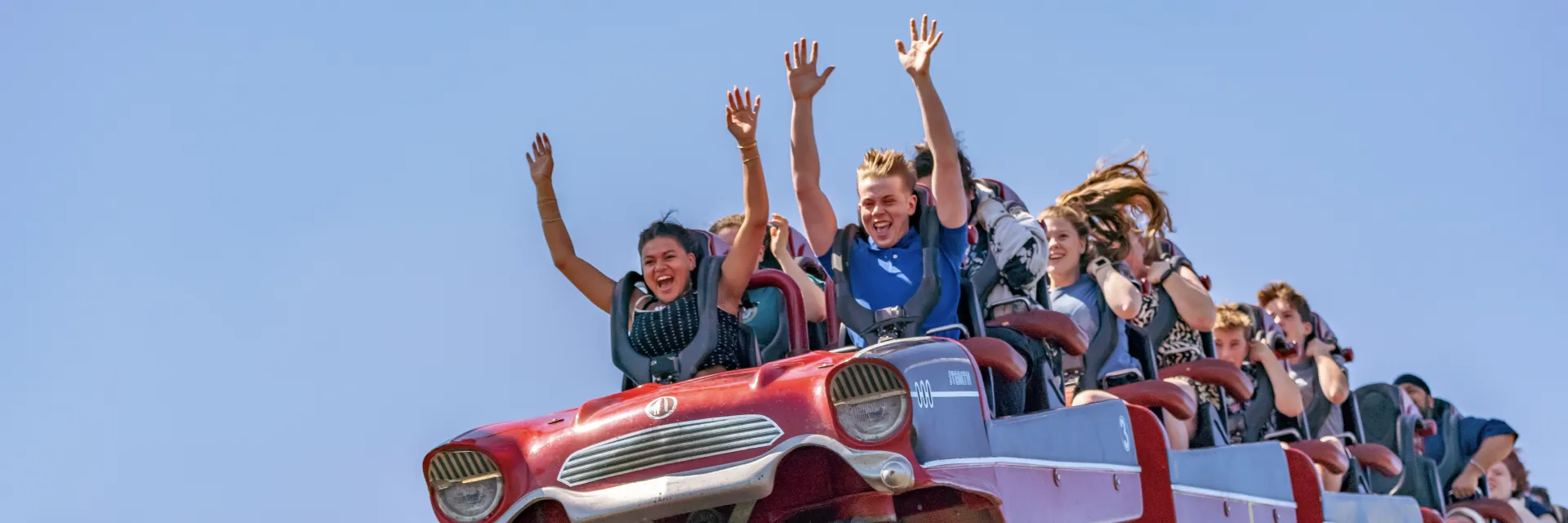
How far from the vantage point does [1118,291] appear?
8.46 meters

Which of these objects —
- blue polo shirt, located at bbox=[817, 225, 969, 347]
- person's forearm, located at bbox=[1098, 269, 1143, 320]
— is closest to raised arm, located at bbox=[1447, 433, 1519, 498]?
person's forearm, located at bbox=[1098, 269, 1143, 320]

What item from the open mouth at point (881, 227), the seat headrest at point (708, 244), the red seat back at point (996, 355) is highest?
the seat headrest at point (708, 244)

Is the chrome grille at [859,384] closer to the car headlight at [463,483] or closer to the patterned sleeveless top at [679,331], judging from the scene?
the car headlight at [463,483]

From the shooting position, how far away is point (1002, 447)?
573 cm

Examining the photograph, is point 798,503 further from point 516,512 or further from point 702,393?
point 516,512

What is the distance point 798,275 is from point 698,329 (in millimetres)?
1625

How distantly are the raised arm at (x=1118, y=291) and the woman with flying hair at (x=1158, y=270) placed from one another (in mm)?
521

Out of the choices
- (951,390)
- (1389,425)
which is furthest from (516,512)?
(1389,425)

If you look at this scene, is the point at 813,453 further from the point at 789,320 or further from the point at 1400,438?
the point at 1400,438

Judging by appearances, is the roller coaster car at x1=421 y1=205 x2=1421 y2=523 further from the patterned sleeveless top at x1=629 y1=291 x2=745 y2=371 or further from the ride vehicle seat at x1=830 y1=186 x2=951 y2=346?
the patterned sleeveless top at x1=629 y1=291 x2=745 y2=371

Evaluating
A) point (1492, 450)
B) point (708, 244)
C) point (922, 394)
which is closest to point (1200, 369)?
point (708, 244)

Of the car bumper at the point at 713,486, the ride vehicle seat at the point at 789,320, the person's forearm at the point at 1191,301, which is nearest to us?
the car bumper at the point at 713,486

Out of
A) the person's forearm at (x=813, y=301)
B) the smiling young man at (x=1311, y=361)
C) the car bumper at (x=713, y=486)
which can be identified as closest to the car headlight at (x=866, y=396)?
the car bumper at (x=713, y=486)

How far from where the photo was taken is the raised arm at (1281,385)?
10273 mm
